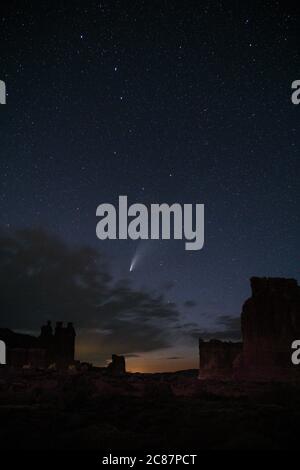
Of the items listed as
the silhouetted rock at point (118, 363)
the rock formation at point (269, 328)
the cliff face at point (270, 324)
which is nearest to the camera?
the rock formation at point (269, 328)

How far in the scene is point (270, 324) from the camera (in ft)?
268

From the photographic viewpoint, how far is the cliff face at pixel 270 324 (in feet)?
253

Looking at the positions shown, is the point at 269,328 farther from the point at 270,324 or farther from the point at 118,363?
the point at 118,363

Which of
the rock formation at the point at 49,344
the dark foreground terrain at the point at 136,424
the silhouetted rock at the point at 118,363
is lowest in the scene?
the dark foreground terrain at the point at 136,424

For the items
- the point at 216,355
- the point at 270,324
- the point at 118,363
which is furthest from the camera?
the point at 216,355

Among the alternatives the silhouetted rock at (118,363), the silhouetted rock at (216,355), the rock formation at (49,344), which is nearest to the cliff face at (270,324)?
the silhouetted rock at (216,355)

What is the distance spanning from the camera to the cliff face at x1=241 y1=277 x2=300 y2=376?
3039 inches

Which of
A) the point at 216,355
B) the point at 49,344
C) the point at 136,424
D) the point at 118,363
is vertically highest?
the point at 49,344

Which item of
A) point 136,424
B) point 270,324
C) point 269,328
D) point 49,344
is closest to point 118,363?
point 49,344

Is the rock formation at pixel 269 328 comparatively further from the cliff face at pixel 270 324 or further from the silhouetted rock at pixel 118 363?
the silhouetted rock at pixel 118 363

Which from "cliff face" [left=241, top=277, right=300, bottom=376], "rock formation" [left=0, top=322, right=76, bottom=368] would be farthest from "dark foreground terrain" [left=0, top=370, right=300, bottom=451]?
"rock formation" [left=0, top=322, right=76, bottom=368]

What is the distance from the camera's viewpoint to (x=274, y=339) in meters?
80.4
